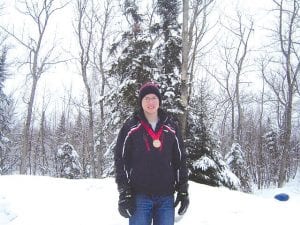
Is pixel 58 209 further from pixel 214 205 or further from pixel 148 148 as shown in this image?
pixel 148 148

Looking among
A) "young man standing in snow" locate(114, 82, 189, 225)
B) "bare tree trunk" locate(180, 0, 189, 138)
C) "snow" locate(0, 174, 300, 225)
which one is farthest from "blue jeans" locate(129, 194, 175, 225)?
"bare tree trunk" locate(180, 0, 189, 138)

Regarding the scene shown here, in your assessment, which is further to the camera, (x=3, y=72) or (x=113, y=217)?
(x=3, y=72)

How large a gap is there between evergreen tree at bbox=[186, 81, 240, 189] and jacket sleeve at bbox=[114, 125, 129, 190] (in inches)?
310

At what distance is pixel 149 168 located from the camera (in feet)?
9.93

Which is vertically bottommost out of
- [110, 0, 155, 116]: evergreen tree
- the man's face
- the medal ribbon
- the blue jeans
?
the blue jeans

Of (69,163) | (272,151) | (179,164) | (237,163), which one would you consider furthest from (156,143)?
(272,151)

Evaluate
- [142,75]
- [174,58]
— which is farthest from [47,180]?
[174,58]

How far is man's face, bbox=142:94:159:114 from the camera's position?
3.18 metres

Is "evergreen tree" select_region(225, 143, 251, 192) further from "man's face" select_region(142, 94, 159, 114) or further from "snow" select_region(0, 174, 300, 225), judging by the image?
"man's face" select_region(142, 94, 159, 114)

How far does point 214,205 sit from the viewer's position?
5.88 meters

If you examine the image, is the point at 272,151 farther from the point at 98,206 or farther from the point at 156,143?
the point at 156,143

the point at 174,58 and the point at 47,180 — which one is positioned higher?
the point at 174,58

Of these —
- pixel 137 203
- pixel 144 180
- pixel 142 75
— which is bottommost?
pixel 137 203

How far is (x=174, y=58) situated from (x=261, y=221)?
8.14 m
